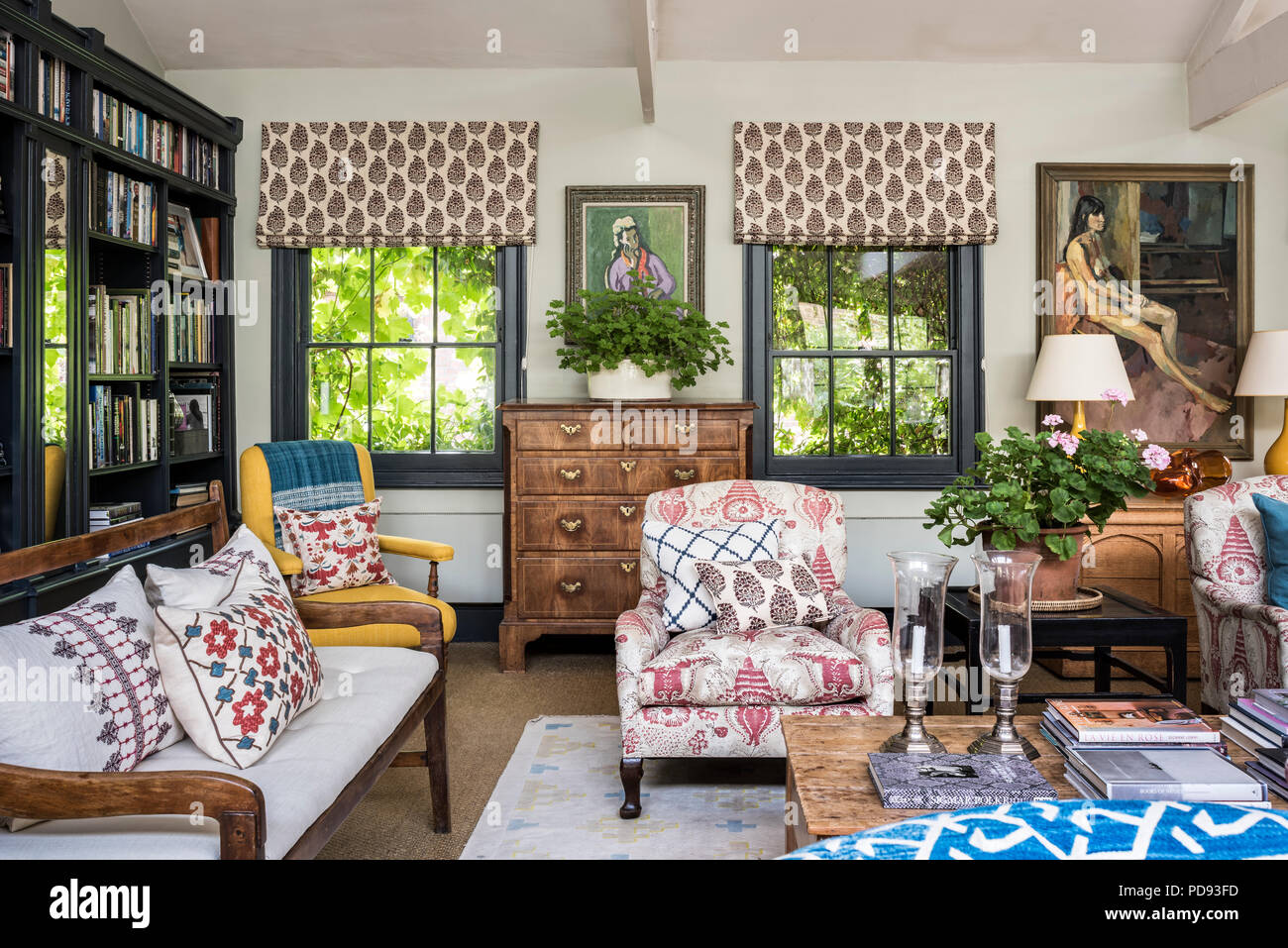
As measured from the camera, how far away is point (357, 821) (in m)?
2.73

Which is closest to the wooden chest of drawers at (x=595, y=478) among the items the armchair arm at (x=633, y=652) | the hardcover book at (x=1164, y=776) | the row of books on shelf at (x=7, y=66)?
the armchair arm at (x=633, y=652)

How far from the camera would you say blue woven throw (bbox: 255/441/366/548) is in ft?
12.7

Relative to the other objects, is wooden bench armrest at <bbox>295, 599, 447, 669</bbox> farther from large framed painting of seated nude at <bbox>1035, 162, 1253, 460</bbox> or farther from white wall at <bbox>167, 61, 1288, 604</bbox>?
large framed painting of seated nude at <bbox>1035, 162, 1253, 460</bbox>

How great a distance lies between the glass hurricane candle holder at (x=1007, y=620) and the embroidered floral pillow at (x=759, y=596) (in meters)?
1.15

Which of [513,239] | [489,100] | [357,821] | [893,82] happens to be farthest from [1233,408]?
[357,821]

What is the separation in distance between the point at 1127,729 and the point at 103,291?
3697 mm

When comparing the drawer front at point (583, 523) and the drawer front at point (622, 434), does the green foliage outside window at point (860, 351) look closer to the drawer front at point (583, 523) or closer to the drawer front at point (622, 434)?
the drawer front at point (622, 434)

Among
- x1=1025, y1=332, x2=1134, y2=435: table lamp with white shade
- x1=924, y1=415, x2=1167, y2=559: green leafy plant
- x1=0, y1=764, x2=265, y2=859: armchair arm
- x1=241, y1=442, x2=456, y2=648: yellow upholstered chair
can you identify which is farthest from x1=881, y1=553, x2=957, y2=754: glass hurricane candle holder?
x1=1025, y1=332, x2=1134, y2=435: table lamp with white shade

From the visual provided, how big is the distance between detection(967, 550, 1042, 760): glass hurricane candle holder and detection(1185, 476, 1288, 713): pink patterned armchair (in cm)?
170
